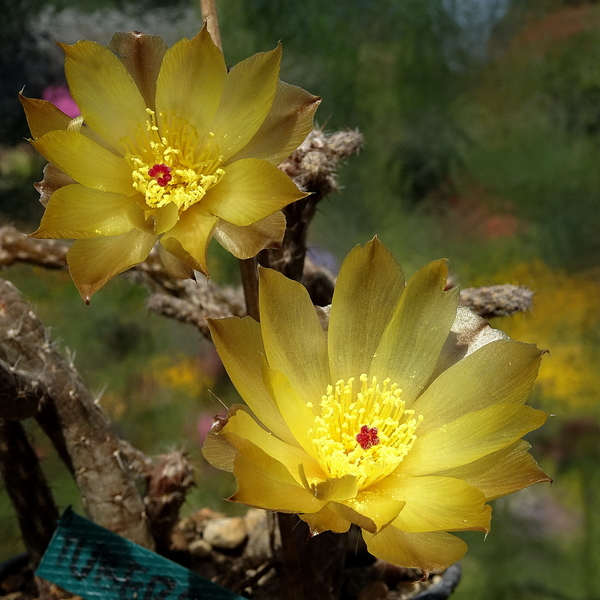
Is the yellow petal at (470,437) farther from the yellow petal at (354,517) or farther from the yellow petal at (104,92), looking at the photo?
the yellow petal at (104,92)

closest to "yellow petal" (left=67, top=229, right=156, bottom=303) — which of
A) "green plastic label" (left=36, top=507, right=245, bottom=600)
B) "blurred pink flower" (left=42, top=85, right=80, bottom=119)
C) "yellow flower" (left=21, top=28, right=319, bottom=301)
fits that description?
"yellow flower" (left=21, top=28, right=319, bottom=301)

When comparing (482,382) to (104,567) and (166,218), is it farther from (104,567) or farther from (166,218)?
(104,567)

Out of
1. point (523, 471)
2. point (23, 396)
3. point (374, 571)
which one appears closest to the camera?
point (523, 471)

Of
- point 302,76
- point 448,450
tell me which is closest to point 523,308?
point 448,450

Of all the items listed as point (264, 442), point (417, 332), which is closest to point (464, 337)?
point (417, 332)

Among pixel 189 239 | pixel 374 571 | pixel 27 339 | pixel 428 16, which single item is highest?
pixel 189 239

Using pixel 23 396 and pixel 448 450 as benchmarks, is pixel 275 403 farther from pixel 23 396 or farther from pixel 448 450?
pixel 23 396
